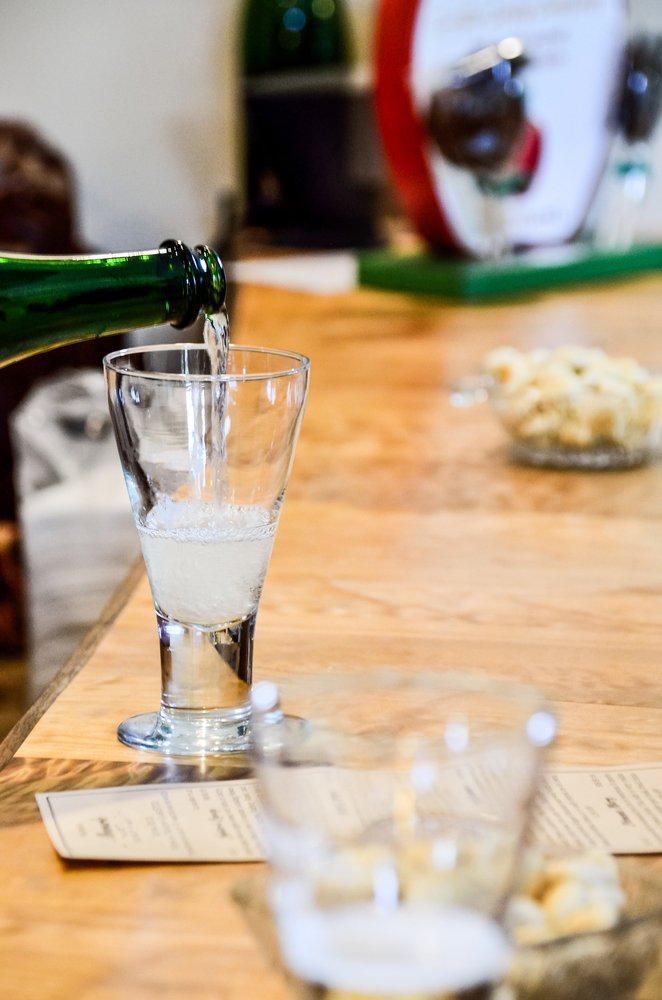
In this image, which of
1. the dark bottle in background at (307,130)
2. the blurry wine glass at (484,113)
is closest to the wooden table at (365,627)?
the blurry wine glass at (484,113)

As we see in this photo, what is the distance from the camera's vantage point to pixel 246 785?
1.71 ft

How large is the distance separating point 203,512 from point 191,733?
0.09 m

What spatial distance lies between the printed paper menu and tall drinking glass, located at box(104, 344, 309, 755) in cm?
4

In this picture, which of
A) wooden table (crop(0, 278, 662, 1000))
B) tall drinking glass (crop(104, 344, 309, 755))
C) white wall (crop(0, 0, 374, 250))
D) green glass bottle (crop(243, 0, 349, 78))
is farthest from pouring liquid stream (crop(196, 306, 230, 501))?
white wall (crop(0, 0, 374, 250))

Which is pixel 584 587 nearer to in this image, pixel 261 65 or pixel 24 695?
pixel 24 695

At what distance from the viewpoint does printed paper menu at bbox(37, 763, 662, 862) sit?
0.48 metres

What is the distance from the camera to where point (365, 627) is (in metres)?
0.72

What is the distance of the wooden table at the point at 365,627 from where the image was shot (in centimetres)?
43

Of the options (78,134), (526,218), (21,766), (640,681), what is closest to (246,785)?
(21,766)

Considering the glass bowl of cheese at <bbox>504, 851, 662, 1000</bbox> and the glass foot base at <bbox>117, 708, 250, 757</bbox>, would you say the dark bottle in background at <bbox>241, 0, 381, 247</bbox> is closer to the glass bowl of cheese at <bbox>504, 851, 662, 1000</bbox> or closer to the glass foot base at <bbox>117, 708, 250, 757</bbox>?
the glass foot base at <bbox>117, 708, 250, 757</bbox>

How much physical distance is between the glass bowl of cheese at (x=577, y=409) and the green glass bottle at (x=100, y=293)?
0.45m

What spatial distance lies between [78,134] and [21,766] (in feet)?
8.22

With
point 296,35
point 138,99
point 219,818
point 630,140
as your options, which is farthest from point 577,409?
point 138,99

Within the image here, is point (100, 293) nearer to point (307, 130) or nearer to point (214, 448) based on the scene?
point (214, 448)
